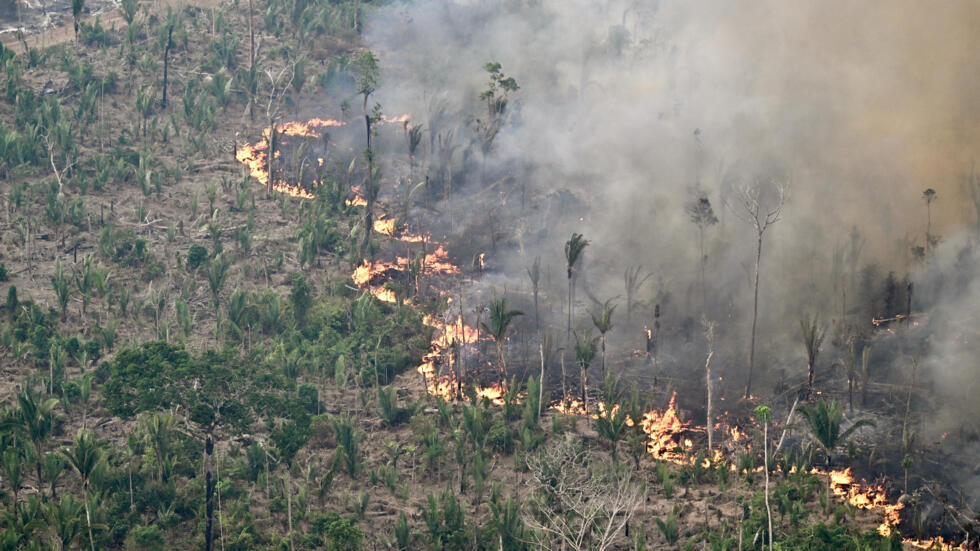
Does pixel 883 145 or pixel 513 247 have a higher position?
pixel 883 145

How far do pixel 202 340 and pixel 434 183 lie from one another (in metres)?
16.4

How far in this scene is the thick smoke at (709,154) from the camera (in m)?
52.0

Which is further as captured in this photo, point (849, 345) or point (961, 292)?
point (961, 292)

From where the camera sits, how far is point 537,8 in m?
74.1

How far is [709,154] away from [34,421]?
34.8 metres

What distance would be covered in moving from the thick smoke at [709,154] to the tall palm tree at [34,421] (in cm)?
1924

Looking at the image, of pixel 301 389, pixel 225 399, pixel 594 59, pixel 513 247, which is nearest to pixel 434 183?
pixel 513 247

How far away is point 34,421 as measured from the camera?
40375 millimetres

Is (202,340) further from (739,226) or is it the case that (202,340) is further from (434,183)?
(739,226)

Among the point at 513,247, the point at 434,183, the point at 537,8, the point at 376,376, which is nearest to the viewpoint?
the point at 376,376

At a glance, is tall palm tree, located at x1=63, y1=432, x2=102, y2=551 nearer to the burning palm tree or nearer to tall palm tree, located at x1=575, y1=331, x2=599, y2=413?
tall palm tree, located at x1=575, y1=331, x2=599, y2=413

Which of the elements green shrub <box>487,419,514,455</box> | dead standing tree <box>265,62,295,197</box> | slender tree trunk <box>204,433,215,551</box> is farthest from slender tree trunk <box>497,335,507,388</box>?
dead standing tree <box>265,62,295,197</box>

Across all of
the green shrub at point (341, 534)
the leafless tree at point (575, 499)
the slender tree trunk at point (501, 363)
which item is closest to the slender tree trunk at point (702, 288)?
the slender tree trunk at point (501, 363)

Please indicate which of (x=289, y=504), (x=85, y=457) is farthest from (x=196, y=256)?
(x=289, y=504)
